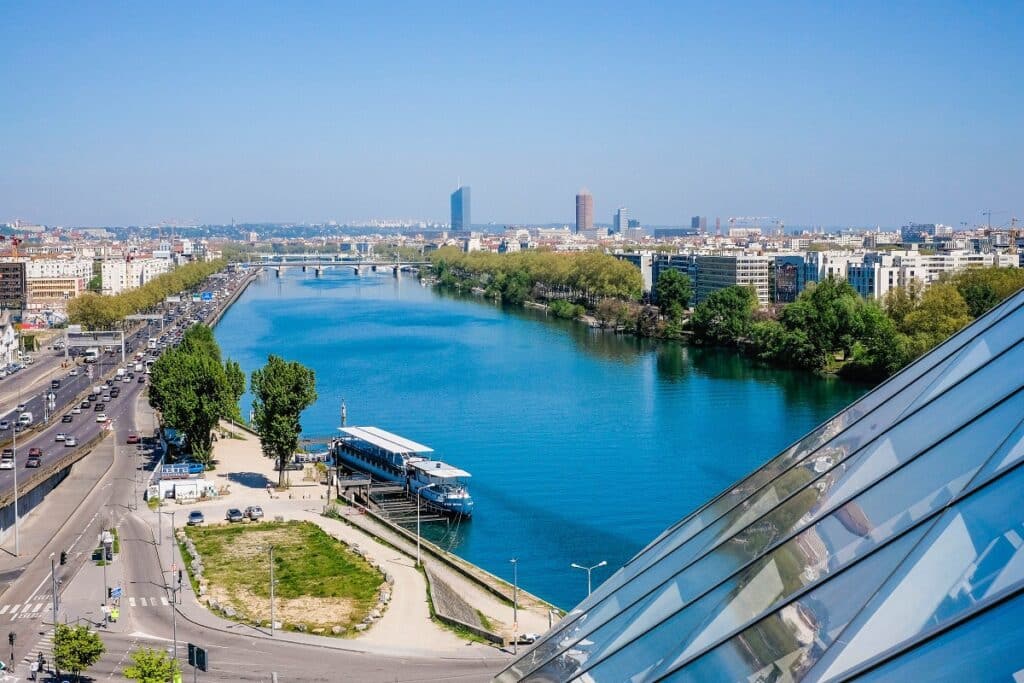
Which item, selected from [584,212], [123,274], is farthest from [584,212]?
[123,274]

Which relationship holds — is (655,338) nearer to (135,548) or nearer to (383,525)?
(383,525)

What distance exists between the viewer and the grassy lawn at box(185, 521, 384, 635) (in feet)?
34.2

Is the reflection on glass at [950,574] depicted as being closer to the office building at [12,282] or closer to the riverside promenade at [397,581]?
the riverside promenade at [397,581]

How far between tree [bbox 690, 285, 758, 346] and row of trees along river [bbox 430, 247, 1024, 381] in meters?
0.03

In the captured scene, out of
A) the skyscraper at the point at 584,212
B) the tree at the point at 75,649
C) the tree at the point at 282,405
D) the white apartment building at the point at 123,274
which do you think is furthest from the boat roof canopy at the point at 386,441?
the skyscraper at the point at 584,212

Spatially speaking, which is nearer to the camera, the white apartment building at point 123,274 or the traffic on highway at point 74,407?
the traffic on highway at point 74,407

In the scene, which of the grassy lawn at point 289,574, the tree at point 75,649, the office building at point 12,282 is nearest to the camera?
the tree at point 75,649

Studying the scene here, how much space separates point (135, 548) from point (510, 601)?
464cm

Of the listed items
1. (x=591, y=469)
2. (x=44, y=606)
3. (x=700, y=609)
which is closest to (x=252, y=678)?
(x=44, y=606)

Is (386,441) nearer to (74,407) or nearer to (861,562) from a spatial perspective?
(74,407)

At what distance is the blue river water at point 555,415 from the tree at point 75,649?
4701 millimetres

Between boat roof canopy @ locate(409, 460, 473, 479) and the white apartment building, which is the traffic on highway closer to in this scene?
boat roof canopy @ locate(409, 460, 473, 479)

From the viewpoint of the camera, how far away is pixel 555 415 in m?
21.7

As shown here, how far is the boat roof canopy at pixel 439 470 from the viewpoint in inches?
602
